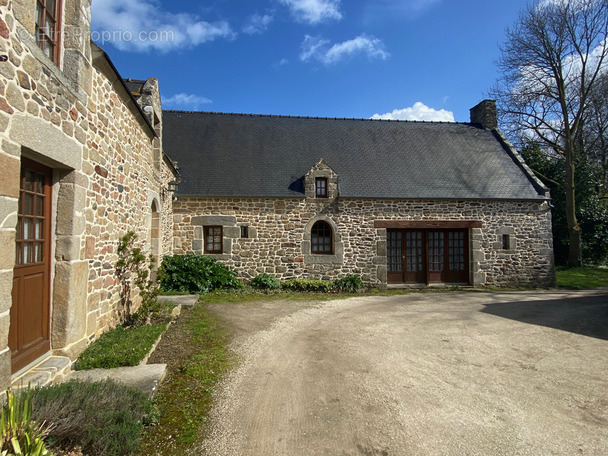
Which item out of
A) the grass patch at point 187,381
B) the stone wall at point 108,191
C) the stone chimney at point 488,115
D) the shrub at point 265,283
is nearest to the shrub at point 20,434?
the grass patch at point 187,381

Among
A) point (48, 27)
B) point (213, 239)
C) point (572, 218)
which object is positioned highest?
point (48, 27)

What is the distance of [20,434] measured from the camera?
2.19 m

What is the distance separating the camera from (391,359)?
4.96 metres

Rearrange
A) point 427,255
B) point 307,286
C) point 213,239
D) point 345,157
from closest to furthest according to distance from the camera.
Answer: point 307,286 → point 213,239 → point 427,255 → point 345,157

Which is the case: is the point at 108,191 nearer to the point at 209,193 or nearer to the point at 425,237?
the point at 209,193

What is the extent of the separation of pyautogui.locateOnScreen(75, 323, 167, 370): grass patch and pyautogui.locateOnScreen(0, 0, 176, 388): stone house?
6.0 inches

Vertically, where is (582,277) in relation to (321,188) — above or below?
below

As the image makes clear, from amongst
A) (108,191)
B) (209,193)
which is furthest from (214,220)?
(108,191)

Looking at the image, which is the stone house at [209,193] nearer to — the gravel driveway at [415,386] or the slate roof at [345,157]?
the slate roof at [345,157]

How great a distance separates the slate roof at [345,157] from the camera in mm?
12023

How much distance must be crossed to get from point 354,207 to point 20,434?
411 inches

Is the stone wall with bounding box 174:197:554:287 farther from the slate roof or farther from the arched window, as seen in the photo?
the slate roof

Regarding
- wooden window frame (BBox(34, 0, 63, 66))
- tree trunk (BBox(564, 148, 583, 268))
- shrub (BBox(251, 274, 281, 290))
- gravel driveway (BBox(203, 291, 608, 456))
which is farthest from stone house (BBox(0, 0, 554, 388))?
tree trunk (BBox(564, 148, 583, 268))

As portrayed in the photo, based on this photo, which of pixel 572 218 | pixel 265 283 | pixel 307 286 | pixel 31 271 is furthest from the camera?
pixel 572 218
